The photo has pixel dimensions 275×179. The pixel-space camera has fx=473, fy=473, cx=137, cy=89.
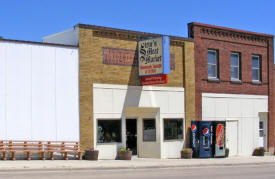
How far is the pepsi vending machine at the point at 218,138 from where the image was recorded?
2527cm

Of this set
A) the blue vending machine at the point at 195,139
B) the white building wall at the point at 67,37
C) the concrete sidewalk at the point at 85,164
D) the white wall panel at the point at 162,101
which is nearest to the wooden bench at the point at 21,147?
the concrete sidewalk at the point at 85,164

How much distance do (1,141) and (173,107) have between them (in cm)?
957

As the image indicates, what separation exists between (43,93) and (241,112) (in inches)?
511

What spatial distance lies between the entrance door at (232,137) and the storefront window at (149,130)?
5164mm

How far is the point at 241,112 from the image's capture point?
28.0m

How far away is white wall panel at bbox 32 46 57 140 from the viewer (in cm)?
1966

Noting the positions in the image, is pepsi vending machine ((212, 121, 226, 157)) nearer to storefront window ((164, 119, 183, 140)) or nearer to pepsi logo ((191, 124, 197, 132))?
pepsi logo ((191, 124, 197, 132))

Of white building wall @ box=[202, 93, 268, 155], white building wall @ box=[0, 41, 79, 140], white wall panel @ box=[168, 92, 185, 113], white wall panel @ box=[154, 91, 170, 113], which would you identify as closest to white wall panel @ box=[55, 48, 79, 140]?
white building wall @ box=[0, 41, 79, 140]

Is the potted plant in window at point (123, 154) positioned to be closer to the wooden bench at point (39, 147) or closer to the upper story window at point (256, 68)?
the wooden bench at point (39, 147)

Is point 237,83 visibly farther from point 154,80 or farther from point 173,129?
point 154,80

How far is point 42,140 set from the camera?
19703mm

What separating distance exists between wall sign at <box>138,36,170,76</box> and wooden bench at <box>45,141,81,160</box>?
4887 millimetres

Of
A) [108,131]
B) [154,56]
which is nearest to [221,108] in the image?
[154,56]

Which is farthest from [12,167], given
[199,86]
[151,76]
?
→ [199,86]
